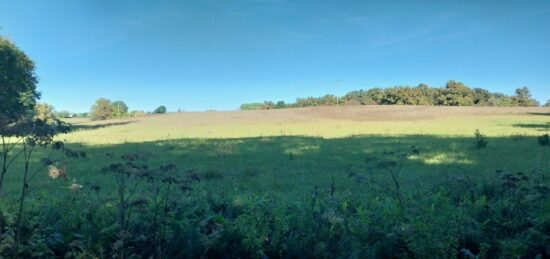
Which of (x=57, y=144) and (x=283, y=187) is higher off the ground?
(x=57, y=144)

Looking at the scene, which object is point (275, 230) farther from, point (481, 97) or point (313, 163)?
point (481, 97)

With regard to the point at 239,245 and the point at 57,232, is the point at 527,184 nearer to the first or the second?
the point at 239,245

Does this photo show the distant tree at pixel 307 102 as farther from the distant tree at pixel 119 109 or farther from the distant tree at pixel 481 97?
the distant tree at pixel 119 109

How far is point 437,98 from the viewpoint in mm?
102750

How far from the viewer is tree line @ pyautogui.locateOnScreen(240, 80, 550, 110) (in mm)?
101250

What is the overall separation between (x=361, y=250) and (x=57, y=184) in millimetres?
8965

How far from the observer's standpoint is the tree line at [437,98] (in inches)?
3986

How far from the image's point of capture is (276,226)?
4719 millimetres

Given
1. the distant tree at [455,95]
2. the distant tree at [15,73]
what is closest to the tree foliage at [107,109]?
the distant tree at [15,73]

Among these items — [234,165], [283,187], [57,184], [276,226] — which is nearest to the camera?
[276,226]

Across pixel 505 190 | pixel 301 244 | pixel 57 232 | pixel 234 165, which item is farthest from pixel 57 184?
pixel 505 190

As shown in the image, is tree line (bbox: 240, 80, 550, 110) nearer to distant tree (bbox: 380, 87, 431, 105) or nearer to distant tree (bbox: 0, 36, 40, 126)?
distant tree (bbox: 380, 87, 431, 105)

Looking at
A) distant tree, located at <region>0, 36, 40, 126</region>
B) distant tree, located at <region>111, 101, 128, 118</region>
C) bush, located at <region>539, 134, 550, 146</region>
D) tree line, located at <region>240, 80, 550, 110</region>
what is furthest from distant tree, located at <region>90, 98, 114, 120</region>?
bush, located at <region>539, 134, 550, 146</region>

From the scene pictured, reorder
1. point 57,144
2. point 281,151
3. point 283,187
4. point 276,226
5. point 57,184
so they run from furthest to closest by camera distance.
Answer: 1. point 281,151
2. point 57,184
3. point 283,187
4. point 276,226
5. point 57,144
